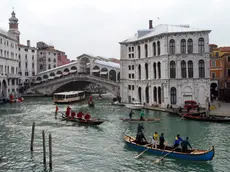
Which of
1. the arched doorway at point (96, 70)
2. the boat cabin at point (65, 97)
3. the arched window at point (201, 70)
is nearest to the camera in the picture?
the arched window at point (201, 70)

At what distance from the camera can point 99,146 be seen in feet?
67.4

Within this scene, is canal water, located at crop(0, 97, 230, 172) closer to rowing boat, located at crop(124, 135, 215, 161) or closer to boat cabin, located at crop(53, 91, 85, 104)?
rowing boat, located at crop(124, 135, 215, 161)

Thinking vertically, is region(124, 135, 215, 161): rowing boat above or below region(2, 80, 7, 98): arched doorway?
below

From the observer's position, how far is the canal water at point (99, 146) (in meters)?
16.3

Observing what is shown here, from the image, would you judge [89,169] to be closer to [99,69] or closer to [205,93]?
[205,93]

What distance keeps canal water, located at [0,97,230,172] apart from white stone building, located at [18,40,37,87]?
4665 centimetres

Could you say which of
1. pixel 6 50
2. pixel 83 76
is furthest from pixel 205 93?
pixel 6 50

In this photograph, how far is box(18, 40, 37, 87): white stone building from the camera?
7625 cm

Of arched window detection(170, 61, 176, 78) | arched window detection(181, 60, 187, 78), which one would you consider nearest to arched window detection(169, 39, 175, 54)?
arched window detection(170, 61, 176, 78)

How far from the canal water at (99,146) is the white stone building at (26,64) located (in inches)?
1836

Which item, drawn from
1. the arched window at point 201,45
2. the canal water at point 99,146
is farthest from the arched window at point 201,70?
the canal water at point 99,146

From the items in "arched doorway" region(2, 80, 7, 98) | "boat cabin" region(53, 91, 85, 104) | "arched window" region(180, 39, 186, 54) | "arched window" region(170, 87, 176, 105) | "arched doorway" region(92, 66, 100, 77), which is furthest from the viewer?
"arched doorway" region(92, 66, 100, 77)

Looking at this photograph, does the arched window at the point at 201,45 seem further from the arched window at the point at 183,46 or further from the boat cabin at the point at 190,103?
the boat cabin at the point at 190,103

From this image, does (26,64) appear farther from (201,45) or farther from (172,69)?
(201,45)
